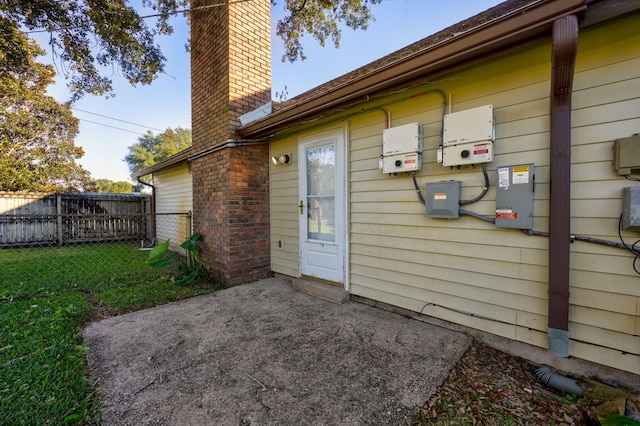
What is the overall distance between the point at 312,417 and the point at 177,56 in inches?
247

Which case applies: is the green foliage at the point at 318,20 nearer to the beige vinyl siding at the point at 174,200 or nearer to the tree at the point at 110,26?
the tree at the point at 110,26

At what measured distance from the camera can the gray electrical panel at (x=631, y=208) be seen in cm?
163

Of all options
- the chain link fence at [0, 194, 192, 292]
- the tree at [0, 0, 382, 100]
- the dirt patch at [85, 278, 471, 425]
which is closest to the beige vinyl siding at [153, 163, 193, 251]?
the chain link fence at [0, 194, 192, 292]

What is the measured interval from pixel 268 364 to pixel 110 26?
5.26 meters

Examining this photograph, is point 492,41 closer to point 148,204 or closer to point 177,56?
point 177,56

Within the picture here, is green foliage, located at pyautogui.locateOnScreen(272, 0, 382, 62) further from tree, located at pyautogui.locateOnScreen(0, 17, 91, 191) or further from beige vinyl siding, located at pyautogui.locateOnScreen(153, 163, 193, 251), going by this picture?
tree, located at pyautogui.locateOnScreen(0, 17, 91, 191)

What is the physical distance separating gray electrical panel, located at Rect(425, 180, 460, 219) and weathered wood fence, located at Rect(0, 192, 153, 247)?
7.74 metres

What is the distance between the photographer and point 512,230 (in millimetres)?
2176

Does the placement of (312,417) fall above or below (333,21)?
below

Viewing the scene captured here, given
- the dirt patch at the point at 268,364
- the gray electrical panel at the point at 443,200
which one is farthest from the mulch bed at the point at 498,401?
the gray electrical panel at the point at 443,200

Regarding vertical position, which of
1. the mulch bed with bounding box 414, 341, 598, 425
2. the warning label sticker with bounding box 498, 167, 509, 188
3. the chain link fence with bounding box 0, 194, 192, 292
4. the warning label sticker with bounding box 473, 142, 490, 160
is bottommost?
the mulch bed with bounding box 414, 341, 598, 425

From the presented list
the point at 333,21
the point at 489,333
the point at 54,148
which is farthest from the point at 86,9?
the point at 54,148

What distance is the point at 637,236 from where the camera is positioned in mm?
1725

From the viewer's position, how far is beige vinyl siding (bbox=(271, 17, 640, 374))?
178cm
